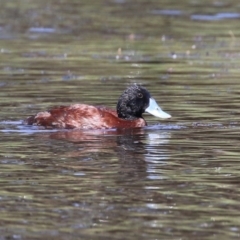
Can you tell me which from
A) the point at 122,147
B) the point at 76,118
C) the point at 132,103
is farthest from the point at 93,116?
the point at 122,147

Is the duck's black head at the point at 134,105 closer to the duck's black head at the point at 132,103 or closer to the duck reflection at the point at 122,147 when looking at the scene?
the duck's black head at the point at 132,103

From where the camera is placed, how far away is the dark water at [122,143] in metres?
8.47

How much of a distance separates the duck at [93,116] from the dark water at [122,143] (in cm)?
20

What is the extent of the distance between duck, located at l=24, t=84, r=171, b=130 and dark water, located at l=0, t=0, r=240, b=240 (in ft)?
0.65

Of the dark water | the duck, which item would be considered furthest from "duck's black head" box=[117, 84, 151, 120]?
the dark water

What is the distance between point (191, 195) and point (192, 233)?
129 cm

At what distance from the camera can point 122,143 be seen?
12.4 metres

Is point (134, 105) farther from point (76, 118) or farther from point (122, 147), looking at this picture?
point (122, 147)

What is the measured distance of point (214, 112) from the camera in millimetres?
14508

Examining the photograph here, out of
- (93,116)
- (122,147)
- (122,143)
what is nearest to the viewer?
(122,147)

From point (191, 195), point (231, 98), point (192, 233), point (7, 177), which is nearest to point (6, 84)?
point (231, 98)

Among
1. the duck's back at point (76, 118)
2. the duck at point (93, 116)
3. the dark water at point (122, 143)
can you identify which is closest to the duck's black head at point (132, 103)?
the duck at point (93, 116)

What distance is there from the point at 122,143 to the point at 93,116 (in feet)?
3.80

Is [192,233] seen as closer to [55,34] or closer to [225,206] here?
[225,206]
